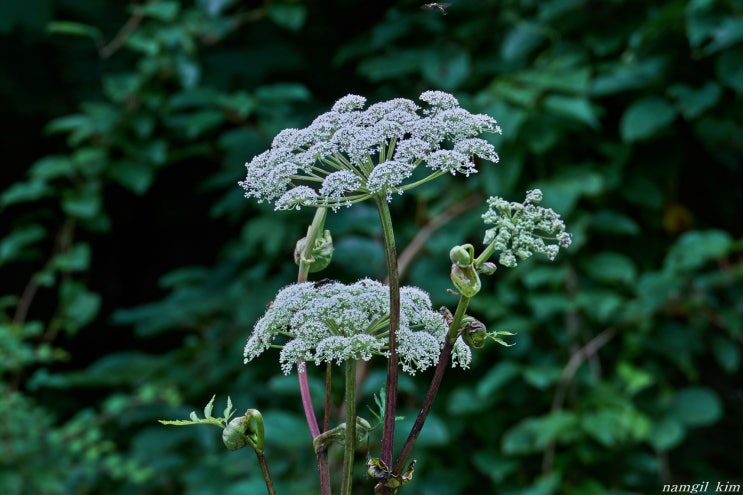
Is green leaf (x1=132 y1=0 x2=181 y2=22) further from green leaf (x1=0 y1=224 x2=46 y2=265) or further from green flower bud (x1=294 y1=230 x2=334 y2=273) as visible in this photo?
green flower bud (x1=294 y1=230 x2=334 y2=273)

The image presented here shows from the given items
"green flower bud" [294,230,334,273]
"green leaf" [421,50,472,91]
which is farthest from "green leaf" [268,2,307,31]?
"green flower bud" [294,230,334,273]

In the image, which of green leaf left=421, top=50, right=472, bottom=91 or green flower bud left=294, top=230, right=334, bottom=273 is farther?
green leaf left=421, top=50, right=472, bottom=91

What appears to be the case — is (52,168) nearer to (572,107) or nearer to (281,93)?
(281,93)

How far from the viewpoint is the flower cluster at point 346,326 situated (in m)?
0.61

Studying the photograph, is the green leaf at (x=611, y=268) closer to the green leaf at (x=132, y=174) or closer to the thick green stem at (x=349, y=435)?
the green leaf at (x=132, y=174)

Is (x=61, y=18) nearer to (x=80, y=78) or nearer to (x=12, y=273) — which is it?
(x=80, y=78)

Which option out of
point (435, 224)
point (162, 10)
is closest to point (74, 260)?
point (162, 10)

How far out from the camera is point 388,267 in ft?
2.00

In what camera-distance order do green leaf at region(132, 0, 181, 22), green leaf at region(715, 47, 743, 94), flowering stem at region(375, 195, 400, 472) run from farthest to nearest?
green leaf at region(132, 0, 181, 22), green leaf at region(715, 47, 743, 94), flowering stem at region(375, 195, 400, 472)

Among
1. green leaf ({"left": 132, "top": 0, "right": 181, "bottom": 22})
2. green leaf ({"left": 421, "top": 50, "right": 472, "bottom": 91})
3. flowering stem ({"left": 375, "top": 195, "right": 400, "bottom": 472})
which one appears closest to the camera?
flowering stem ({"left": 375, "top": 195, "right": 400, "bottom": 472})

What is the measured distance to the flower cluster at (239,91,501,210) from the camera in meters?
0.59

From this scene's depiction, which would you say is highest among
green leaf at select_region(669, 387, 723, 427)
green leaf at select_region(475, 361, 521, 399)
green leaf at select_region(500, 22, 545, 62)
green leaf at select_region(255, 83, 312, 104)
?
green leaf at select_region(500, 22, 545, 62)

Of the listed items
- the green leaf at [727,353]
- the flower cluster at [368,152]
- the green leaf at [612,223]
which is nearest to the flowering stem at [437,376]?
the flower cluster at [368,152]

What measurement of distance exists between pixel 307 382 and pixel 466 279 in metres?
0.18
